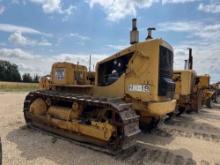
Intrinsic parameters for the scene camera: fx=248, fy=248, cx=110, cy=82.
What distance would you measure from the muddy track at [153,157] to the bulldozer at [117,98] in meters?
0.28

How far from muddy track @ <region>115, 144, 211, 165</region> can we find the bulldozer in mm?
284

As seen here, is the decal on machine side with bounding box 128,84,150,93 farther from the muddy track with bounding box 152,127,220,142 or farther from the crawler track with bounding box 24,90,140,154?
the muddy track with bounding box 152,127,220,142

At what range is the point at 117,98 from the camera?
630 centimetres

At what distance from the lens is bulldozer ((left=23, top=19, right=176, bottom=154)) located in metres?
5.73

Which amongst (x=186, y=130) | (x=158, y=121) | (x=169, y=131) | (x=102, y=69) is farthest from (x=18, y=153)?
(x=186, y=130)

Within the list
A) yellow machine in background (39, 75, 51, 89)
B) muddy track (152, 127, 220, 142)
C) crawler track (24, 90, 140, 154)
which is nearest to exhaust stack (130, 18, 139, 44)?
crawler track (24, 90, 140, 154)

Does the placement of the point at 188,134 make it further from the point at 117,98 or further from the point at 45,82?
the point at 45,82

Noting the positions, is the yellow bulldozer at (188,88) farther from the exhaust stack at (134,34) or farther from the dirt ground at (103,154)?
the exhaust stack at (134,34)

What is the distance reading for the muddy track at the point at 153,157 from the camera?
5.37 metres

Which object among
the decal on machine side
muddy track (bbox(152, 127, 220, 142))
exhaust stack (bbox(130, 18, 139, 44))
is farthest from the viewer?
muddy track (bbox(152, 127, 220, 142))

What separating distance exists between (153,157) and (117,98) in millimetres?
1658

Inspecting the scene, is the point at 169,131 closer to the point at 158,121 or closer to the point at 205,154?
the point at 158,121

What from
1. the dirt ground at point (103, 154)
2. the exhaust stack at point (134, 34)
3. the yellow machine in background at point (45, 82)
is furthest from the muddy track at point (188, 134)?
the yellow machine in background at point (45, 82)

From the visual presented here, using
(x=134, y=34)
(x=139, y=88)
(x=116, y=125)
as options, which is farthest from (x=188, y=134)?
(x=134, y=34)
